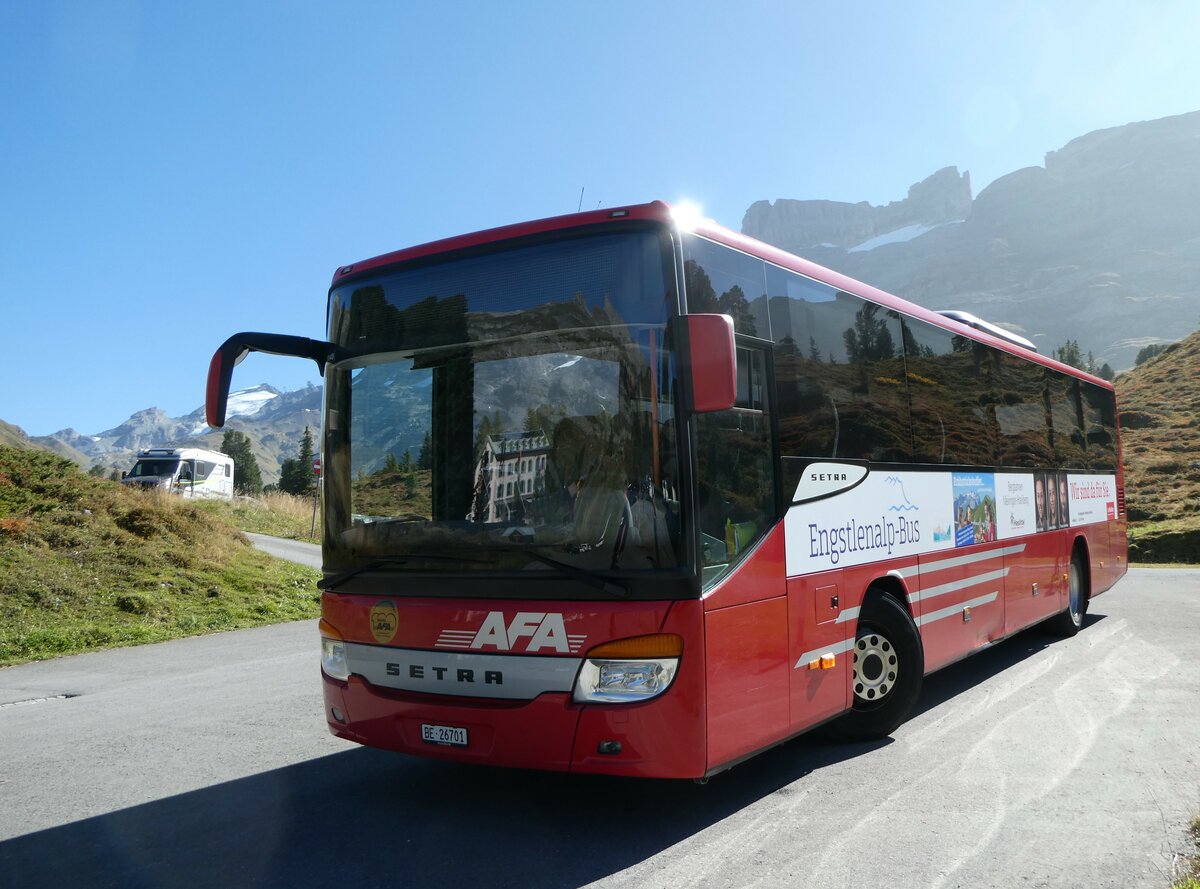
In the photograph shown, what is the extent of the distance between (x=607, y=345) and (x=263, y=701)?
545 cm

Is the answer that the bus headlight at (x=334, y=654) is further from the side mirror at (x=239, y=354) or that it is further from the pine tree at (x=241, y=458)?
the pine tree at (x=241, y=458)

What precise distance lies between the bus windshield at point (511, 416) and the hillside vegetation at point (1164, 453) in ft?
109

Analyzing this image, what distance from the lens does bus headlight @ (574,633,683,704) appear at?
14.1 ft

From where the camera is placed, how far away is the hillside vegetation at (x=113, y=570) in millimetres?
13742

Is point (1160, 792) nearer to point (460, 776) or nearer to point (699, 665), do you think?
point (699, 665)

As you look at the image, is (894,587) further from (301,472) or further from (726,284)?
(301,472)

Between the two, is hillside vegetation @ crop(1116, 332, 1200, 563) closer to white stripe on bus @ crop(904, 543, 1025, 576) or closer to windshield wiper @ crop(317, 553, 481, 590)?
white stripe on bus @ crop(904, 543, 1025, 576)

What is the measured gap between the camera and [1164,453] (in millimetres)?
50125

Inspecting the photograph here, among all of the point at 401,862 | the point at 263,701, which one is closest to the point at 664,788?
the point at 401,862

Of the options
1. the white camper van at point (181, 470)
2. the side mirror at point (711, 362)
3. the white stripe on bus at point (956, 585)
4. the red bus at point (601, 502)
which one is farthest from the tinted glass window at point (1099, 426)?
the white camper van at point (181, 470)

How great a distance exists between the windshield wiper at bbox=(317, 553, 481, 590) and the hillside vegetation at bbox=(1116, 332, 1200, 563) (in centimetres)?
3338

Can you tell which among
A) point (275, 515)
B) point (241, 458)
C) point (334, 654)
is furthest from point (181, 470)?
point (241, 458)

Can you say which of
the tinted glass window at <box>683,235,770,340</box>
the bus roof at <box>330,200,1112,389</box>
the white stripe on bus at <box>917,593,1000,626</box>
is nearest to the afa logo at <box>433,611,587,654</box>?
the tinted glass window at <box>683,235,770,340</box>

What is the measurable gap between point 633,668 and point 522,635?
56 cm
